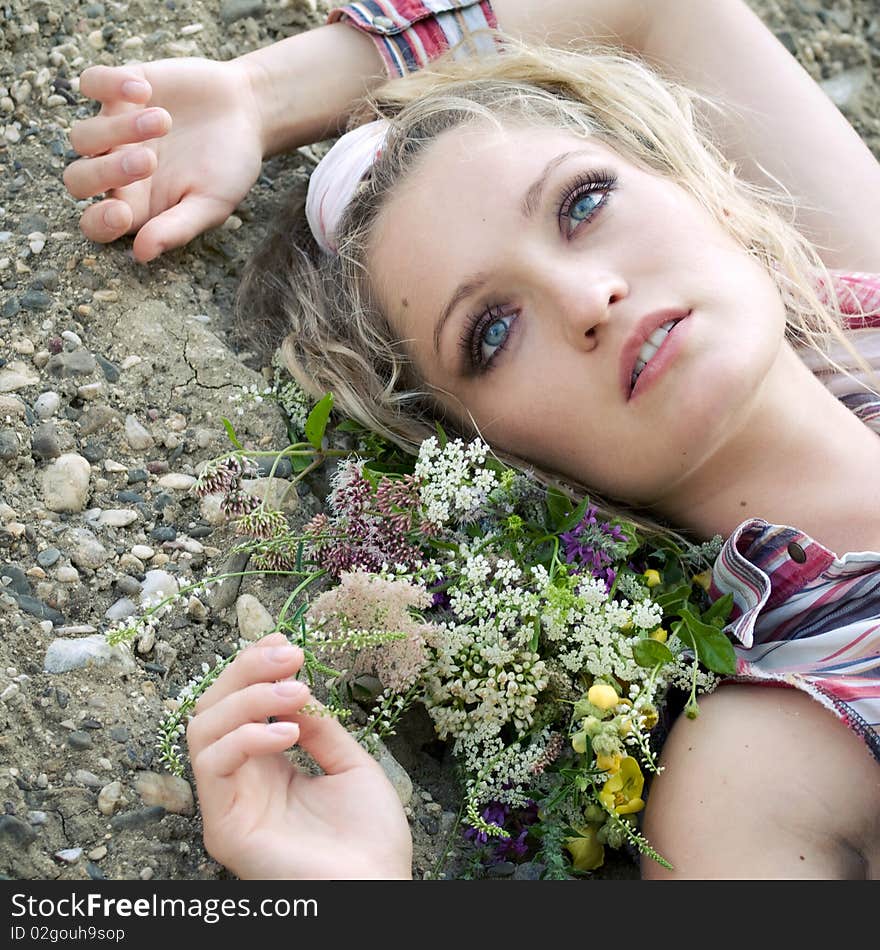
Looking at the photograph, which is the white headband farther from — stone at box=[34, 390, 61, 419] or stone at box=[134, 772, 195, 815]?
stone at box=[134, 772, 195, 815]

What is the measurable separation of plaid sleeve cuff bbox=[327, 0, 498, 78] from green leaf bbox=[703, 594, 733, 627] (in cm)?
186

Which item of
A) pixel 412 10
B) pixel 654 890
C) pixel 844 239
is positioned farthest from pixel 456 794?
pixel 412 10

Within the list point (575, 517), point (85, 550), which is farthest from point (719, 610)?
point (85, 550)

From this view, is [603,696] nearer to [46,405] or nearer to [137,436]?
[137,436]

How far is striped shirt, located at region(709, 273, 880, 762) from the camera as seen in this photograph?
2.13 metres

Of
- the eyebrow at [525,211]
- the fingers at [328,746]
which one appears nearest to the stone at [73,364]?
the eyebrow at [525,211]

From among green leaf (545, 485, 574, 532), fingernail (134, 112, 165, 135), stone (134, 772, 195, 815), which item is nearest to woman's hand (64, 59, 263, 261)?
fingernail (134, 112, 165, 135)

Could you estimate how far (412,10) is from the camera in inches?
128

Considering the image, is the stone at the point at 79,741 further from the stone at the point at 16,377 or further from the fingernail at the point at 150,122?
the fingernail at the point at 150,122

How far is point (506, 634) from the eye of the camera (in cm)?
235

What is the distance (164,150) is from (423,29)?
0.88 meters

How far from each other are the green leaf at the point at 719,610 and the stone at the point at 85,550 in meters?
1.31

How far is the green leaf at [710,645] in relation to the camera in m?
2.16

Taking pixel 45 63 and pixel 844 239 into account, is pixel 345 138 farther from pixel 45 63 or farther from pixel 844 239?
pixel 844 239
